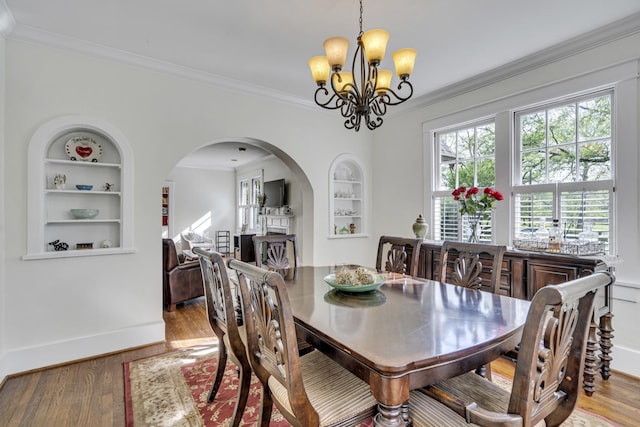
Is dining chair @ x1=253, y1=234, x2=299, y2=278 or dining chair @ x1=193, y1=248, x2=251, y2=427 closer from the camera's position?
dining chair @ x1=193, y1=248, x2=251, y2=427

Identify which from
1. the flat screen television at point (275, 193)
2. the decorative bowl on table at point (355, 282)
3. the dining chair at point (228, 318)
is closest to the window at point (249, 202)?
the flat screen television at point (275, 193)

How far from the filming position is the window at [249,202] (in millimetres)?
8672

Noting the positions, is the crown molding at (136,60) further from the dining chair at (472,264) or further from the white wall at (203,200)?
the white wall at (203,200)

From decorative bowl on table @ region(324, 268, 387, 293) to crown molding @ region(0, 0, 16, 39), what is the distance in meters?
2.92

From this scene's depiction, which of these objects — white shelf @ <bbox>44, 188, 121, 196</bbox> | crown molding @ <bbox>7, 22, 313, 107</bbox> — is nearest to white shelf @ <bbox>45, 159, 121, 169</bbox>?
white shelf @ <bbox>44, 188, 121, 196</bbox>

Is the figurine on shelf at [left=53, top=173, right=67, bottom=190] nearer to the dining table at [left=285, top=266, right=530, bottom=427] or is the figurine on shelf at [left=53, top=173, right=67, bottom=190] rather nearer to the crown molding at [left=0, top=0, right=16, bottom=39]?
the crown molding at [left=0, top=0, right=16, bottom=39]

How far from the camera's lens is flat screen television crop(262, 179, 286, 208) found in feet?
23.4

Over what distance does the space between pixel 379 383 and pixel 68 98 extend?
3.29 m

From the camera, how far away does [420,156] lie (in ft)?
13.8

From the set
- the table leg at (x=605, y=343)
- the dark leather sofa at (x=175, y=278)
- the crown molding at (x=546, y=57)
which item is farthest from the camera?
the dark leather sofa at (x=175, y=278)

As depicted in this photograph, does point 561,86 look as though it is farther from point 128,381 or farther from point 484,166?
point 128,381

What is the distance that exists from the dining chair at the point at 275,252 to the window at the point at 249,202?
550 cm

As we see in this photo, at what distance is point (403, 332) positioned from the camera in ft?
4.36

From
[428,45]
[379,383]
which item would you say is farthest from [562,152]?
[379,383]
